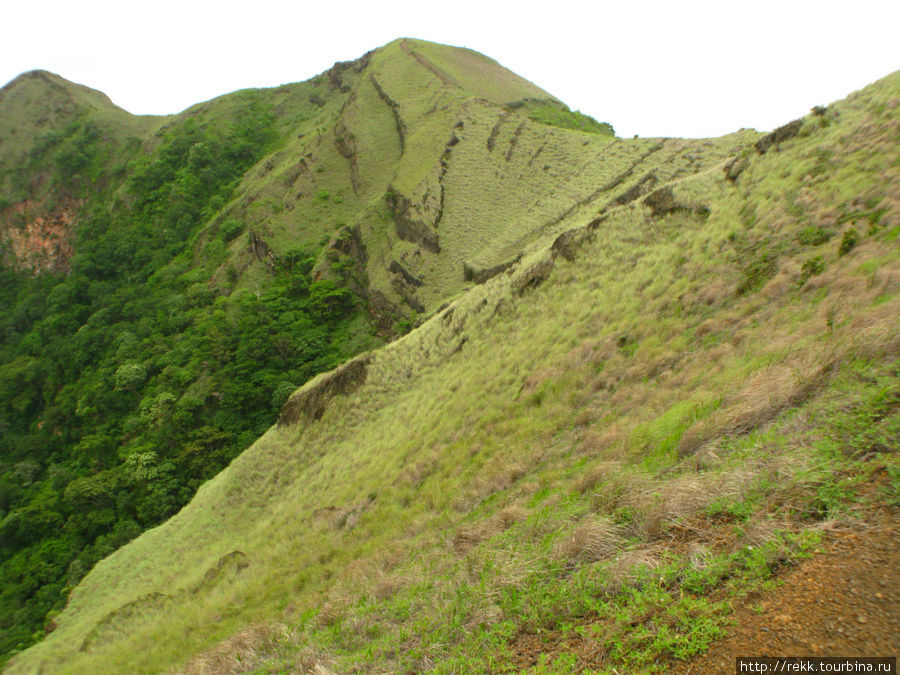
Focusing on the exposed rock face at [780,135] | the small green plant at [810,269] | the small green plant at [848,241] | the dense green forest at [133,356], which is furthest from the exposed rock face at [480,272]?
the small green plant at [848,241]

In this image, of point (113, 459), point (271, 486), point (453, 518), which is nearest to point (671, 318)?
point (453, 518)

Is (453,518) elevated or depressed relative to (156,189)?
depressed

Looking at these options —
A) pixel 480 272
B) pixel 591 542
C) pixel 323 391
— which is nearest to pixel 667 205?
pixel 591 542

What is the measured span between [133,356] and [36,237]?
162 feet

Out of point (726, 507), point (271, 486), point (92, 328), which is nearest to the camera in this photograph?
point (726, 507)

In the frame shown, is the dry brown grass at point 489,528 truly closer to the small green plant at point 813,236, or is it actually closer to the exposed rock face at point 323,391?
the small green plant at point 813,236

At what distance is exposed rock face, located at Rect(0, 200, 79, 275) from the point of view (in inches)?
3081

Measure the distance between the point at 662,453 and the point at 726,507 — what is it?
182 cm

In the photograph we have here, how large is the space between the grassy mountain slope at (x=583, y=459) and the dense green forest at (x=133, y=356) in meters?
16.1

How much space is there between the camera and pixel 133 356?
53.0 m

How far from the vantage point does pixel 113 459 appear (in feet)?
143

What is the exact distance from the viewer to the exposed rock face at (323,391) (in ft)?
62.3

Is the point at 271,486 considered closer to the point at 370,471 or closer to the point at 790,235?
the point at 370,471

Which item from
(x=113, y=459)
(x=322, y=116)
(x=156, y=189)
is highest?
(x=322, y=116)
